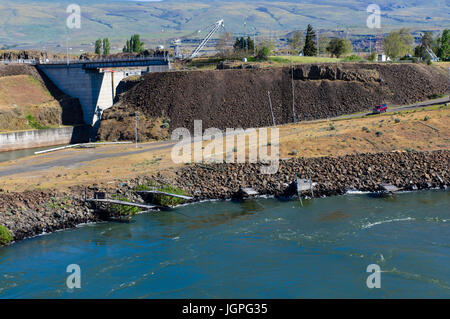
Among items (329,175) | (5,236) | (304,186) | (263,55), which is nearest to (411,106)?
(263,55)

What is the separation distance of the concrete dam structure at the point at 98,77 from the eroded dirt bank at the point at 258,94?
4.26 meters

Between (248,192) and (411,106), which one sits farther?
(411,106)

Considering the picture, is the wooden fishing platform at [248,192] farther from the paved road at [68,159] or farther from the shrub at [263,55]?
the shrub at [263,55]

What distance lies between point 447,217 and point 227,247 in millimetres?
14931

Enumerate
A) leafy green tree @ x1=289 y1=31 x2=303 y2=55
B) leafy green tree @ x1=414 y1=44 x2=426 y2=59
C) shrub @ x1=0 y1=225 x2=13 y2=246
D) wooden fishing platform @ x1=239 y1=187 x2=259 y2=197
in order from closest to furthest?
shrub @ x1=0 y1=225 x2=13 y2=246 < wooden fishing platform @ x1=239 y1=187 x2=259 y2=197 < leafy green tree @ x1=414 y1=44 x2=426 y2=59 < leafy green tree @ x1=289 y1=31 x2=303 y2=55

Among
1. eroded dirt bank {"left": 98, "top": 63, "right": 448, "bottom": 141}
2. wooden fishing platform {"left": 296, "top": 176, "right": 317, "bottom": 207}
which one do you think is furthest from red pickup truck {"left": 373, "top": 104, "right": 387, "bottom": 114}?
wooden fishing platform {"left": 296, "top": 176, "right": 317, "bottom": 207}

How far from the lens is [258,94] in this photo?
207 ft

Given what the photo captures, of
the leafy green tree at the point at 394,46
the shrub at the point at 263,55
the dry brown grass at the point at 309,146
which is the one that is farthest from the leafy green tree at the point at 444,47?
the dry brown grass at the point at 309,146

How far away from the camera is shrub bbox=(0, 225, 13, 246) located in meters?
31.3

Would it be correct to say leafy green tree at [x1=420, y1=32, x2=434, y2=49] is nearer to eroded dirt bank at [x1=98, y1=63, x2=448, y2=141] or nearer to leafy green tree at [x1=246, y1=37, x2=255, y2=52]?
eroded dirt bank at [x1=98, y1=63, x2=448, y2=141]

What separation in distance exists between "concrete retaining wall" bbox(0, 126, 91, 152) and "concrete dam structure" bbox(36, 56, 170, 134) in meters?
2.26

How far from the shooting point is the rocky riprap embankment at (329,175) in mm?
40719

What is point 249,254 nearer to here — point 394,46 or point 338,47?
point 338,47

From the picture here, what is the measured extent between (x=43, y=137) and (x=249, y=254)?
44.4 m
